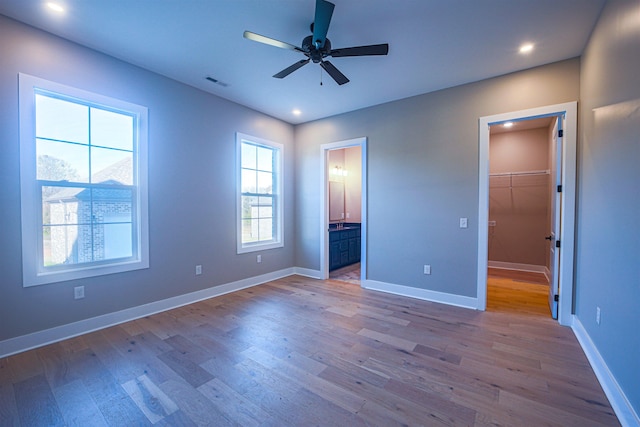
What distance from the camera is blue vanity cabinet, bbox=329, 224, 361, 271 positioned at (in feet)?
17.4

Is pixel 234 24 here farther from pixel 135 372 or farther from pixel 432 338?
pixel 432 338

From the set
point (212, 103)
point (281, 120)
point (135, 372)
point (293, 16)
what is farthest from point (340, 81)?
point (135, 372)

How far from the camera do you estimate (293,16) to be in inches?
88.2

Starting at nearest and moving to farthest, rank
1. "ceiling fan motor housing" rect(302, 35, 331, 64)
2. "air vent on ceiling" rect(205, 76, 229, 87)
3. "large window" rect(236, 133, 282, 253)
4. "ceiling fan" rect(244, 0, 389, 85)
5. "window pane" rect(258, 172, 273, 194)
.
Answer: "ceiling fan" rect(244, 0, 389, 85) → "ceiling fan motor housing" rect(302, 35, 331, 64) → "air vent on ceiling" rect(205, 76, 229, 87) → "large window" rect(236, 133, 282, 253) → "window pane" rect(258, 172, 273, 194)

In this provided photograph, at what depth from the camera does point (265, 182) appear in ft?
15.4

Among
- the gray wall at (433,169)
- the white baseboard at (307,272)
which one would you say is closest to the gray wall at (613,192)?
the gray wall at (433,169)

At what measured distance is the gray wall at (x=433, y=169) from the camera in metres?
3.13

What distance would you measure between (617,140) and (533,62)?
1.52 m

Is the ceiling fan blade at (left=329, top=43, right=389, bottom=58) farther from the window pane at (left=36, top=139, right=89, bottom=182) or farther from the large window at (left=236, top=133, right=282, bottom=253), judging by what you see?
the window pane at (left=36, top=139, right=89, bottom=182)

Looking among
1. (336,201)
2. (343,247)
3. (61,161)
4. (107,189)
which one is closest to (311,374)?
(107,189)

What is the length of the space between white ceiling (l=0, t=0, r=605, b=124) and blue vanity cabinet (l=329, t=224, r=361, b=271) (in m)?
2.92

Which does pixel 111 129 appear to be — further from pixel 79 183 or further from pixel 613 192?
pixel 613 192

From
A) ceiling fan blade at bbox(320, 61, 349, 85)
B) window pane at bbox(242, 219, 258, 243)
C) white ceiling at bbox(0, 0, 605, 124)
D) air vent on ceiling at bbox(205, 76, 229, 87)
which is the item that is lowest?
window pane at bbox(242, 219, 258, 243)

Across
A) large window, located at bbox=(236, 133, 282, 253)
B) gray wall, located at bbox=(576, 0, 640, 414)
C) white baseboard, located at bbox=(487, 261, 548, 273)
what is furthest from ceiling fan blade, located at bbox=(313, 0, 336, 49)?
white baseboard, located at bbox=(487, 261, 548, 273)
